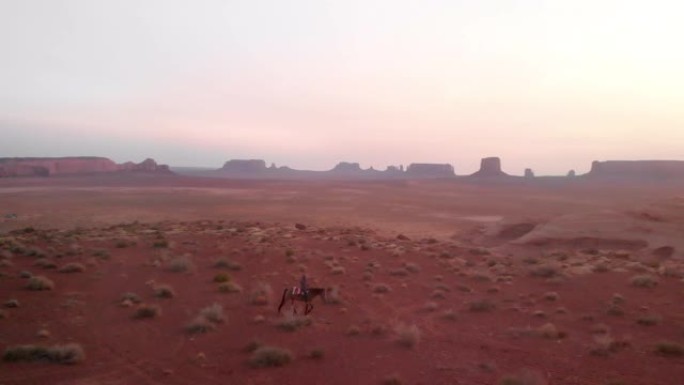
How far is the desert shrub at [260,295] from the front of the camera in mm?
14594

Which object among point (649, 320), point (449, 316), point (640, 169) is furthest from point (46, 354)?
point (640, 169)

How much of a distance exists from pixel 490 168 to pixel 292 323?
454ft

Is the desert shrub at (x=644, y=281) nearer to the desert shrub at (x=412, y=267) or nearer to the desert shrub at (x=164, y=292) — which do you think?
the desert shrub at (x=412, y=267)

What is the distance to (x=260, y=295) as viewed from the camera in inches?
593

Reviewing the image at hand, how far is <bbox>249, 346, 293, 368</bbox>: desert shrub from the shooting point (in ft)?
31.9

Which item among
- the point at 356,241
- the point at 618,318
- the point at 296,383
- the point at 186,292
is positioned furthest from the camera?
the point at 356,241

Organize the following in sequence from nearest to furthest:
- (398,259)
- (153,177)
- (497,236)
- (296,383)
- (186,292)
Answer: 1. (296,383)
2. (186,292)
3. (398,259)
4. (497,236)
5. (153,177)

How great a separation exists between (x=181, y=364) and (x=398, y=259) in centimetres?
1471

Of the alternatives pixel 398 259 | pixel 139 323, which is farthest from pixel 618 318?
pixel 139 323

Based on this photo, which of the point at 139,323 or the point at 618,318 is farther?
the point at 618,318

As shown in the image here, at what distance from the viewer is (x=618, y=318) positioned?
13.4 m

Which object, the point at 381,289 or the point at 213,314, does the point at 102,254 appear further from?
the point at 381,289

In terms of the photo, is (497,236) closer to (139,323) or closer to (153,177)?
(139,323)

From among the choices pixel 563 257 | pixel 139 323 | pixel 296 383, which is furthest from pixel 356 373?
pixel 563 257
